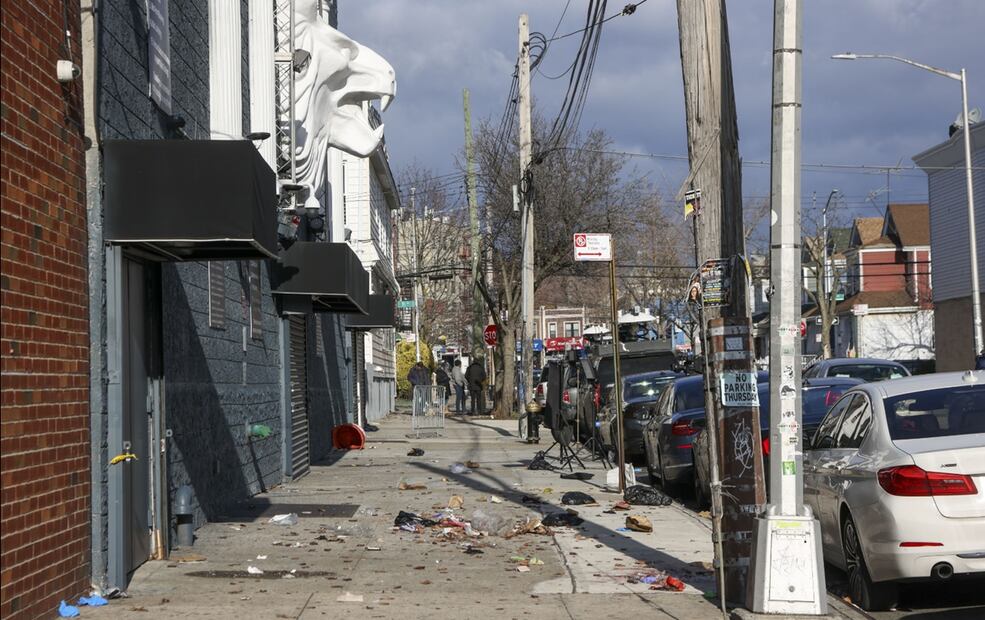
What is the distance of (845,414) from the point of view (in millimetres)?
9203

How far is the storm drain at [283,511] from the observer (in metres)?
13.0

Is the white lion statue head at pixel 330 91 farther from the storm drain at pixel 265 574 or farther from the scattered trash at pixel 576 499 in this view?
the storm drain at pixel 265 574

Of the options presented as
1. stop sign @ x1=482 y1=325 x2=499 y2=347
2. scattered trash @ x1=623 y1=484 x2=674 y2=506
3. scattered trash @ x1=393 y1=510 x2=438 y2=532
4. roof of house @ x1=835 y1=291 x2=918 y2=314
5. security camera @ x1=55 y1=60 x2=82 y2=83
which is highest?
roof of house @ x1=835 y1=291 x2=918 y2=314

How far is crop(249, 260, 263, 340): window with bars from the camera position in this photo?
15164mm

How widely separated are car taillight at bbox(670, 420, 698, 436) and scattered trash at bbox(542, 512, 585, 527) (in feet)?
9.75

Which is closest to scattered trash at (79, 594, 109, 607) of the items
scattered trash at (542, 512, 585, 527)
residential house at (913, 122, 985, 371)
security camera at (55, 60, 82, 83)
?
security camera at (55, 60, 82, 83)

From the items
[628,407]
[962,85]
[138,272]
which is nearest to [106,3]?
[138,272]

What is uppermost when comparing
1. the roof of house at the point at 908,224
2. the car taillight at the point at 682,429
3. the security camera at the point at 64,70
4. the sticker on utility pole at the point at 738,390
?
the roof of house at the point at 908,224

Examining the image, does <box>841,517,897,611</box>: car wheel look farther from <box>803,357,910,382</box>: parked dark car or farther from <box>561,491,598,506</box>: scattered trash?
<box>803,357,910,382</box>: parked dark car

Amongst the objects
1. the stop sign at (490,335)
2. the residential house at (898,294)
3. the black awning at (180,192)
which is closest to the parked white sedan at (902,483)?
the black awning at (180,192)

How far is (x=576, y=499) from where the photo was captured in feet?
47.1

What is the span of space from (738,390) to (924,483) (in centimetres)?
129

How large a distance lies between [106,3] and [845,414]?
631cm

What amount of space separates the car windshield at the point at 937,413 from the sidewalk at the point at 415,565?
1.81 metres
